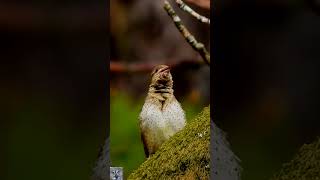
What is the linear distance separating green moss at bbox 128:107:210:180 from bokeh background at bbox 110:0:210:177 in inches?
4.0

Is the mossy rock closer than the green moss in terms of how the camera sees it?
Yes

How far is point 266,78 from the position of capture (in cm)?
488

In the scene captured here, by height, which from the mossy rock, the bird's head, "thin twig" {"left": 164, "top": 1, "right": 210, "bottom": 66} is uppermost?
"thin twig" {"left": 164, "top": 1, "right": 210, "bottom": 66}

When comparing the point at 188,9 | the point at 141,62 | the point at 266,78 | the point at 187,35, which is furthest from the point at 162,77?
the point at 266,78

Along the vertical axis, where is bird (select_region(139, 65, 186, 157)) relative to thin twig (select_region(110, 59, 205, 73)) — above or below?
below

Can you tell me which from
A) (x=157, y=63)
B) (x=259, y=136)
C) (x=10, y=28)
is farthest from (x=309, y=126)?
(x=10, y=28)

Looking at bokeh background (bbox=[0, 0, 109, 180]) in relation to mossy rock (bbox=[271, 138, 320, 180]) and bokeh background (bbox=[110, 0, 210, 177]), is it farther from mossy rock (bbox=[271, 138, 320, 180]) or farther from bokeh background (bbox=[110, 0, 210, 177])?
mossy rock (bbox=[271, 138, 320, 180])

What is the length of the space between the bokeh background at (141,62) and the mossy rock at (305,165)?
2.40 feet

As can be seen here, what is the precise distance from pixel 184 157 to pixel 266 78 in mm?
810

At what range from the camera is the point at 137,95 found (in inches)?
197

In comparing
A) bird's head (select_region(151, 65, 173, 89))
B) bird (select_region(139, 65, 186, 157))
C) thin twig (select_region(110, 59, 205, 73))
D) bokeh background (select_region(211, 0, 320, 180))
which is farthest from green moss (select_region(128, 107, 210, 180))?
thin twig (select_region(110, 59, 205, 73))

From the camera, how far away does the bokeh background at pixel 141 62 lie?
495 cm

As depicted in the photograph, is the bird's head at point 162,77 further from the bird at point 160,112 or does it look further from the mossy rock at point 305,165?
the mossy rock at point 305,165

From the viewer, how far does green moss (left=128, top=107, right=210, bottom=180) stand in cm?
497
